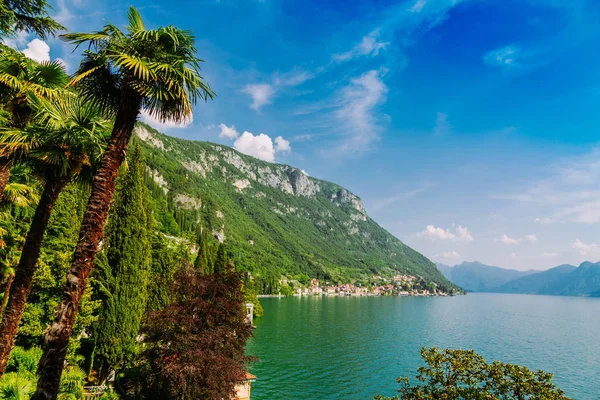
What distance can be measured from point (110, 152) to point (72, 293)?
110 inches

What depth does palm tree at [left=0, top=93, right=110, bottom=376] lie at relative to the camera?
8711mm

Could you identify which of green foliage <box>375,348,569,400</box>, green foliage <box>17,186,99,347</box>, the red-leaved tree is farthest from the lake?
green foliage <box>375,348,569,400</box>

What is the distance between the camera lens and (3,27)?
34.8 ft

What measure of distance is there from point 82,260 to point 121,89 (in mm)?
3986

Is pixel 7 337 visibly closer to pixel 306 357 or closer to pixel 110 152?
pixel 110 152

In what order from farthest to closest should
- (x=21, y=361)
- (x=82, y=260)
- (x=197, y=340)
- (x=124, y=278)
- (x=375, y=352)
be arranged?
(x=375, y=352), (x=124, y=278), (x=21, y=361), (x=197, y=340), (x=82, y=260)

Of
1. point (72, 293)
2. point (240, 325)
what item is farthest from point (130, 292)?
point (72, 293)

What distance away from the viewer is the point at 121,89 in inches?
301

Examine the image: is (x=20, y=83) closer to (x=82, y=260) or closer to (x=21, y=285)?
(x=21, y=285)

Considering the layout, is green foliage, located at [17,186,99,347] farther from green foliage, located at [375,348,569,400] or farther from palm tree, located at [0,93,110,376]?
green foliage, located at [375,348,569,400]

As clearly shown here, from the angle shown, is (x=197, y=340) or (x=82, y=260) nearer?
(x=82, y=260)

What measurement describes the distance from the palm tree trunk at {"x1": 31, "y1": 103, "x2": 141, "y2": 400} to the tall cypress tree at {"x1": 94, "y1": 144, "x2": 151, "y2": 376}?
1868cm

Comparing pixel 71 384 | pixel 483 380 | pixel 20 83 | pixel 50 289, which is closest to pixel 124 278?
pixel 50 289

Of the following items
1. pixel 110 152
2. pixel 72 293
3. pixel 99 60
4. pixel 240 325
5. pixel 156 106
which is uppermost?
pixel 99 60
